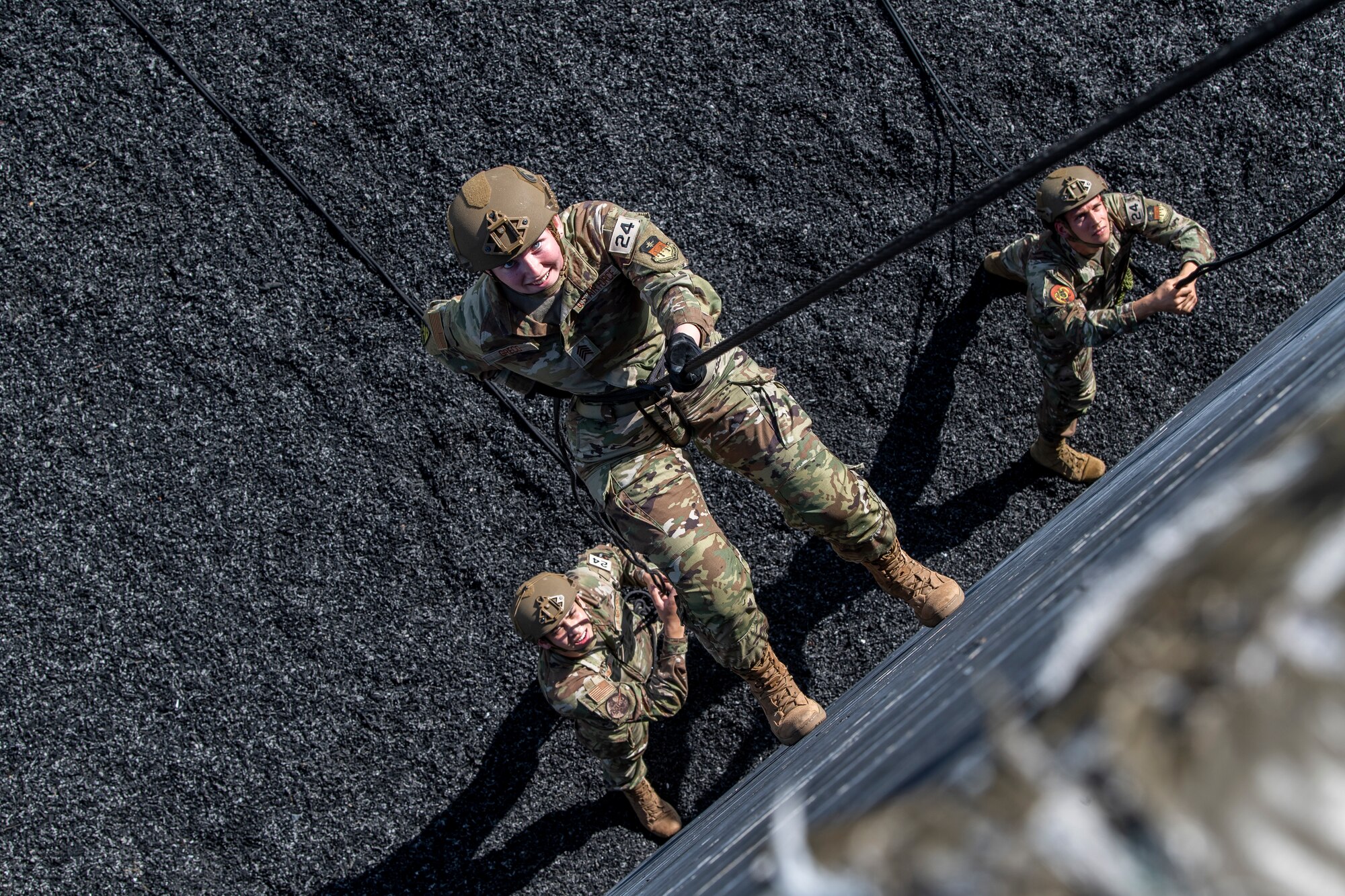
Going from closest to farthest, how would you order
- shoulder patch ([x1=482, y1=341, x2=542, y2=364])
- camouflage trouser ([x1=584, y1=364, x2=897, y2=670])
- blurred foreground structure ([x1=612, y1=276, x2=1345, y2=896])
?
blurred foreground structure ([x1=612, y1=276, x2=1345, y2=896]) → shoulder patch ([x1=482, y1=341, x2=542, y2=364]) → camouflage trouser ([x1=584, y1=364, x2=897, y2=670])

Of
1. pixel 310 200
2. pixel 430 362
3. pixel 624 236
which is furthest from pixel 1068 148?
pixel 310 200

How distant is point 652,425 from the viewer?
2.66 m

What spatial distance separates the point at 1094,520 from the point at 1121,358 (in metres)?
1.75

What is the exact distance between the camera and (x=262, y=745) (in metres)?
3.35

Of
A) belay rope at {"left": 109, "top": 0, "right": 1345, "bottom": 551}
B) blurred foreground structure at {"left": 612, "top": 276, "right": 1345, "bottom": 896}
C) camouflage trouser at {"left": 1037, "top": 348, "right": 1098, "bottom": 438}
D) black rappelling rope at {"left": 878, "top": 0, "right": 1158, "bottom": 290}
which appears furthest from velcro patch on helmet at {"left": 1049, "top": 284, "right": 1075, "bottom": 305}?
blurred foreground structure at {"left": 612, "top": 276, "right": 1345, "bottom": 896}

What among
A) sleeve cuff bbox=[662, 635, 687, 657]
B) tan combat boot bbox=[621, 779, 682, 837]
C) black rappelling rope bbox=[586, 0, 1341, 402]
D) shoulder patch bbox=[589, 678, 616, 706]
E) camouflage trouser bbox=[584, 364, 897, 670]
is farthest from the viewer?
tan combat boot bbox=[621, 779, 682, 837]

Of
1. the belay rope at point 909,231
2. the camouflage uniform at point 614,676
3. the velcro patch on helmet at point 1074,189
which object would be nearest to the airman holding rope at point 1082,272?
the velcro patch on helmet at point 1074,189

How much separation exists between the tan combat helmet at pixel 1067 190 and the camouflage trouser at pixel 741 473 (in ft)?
3.43

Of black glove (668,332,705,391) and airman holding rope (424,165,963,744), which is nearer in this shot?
black glove (668,332,705,391)

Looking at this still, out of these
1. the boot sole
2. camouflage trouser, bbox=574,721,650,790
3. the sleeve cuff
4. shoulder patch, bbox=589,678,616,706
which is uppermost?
the sleeve cuff

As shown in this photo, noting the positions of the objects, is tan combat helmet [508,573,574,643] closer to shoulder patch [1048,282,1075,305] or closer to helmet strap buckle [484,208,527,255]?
helmet strap buckle [484,208,527,255]

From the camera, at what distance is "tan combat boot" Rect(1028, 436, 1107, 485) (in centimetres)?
338

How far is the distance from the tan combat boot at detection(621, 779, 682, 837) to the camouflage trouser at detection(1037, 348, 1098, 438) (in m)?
1.84

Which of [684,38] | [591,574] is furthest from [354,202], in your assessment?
[591,574]
